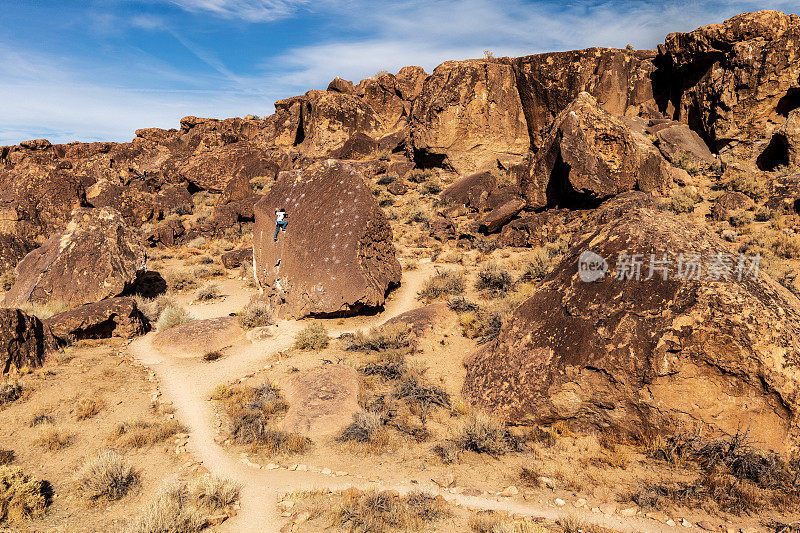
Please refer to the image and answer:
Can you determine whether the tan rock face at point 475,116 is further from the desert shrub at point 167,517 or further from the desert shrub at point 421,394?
the desert shrub at point 167,517

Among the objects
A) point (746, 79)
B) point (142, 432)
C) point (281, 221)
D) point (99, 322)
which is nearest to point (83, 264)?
point (99, 322)

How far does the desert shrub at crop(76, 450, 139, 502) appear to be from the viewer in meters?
4.60

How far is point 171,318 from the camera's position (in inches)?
424

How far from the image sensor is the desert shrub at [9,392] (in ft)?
22.0

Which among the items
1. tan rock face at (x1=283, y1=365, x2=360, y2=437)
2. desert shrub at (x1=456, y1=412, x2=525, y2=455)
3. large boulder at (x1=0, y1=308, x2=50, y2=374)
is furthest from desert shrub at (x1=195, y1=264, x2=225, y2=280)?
desert shrub at (x1=456, y1=412, x2=525, y2=455)

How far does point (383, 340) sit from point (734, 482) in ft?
20.0

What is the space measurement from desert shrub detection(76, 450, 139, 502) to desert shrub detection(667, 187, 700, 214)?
55.9ft

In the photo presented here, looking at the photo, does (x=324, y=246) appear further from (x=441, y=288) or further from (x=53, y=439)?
(x=53, y=439)

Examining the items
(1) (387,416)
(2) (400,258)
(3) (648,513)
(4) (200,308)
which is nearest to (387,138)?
(2) (400,258)

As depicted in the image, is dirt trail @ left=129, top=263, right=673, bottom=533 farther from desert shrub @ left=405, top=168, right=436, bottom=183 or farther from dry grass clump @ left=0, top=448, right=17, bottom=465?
desert shrub @ left=405, top=168, right=436, bottom=183

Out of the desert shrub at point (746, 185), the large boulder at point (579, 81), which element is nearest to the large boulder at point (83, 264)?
the large boulder at point (579, 81)

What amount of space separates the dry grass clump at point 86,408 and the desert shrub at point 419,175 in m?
20.6

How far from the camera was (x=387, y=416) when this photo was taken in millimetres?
6367

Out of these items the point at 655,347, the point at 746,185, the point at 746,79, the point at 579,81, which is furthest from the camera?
the point at 579,81
